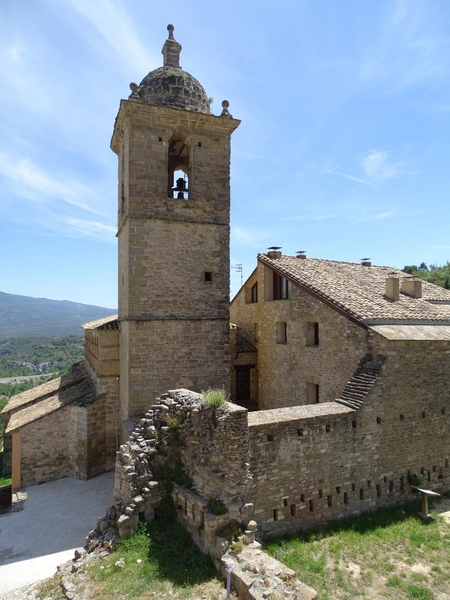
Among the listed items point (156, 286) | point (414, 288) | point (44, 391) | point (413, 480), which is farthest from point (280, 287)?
point (44, 391)

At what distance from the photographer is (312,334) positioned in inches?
521

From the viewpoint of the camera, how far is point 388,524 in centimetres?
950

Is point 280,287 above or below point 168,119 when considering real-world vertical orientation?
below

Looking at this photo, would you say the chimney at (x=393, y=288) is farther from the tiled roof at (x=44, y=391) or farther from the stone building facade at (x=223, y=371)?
the tiled roof at (x=44, y=391)

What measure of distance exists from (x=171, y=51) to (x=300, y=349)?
Result: 12.1m

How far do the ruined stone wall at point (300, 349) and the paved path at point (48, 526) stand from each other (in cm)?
705

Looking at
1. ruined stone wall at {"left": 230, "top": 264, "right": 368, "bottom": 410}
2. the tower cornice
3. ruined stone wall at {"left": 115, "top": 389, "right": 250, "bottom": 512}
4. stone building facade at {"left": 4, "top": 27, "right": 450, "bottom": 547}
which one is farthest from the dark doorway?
the tower cornice

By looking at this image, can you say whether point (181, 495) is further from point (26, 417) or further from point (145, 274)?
point (26, 417)

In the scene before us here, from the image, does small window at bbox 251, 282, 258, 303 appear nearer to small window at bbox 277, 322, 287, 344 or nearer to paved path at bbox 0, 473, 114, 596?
small window at bbox 277, 322, 287, 344

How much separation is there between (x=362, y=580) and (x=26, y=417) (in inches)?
485

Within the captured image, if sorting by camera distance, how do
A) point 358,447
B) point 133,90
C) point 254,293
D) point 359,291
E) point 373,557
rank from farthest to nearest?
1. point 254,293
2. point 359,291
3. point 133,90
4. point 358,447
5. point 373,557

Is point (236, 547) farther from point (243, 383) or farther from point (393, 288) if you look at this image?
point (393, 288)

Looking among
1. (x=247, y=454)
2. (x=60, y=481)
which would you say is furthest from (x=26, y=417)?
(x=247, y=454)

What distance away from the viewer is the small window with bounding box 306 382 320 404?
42.3 ft
